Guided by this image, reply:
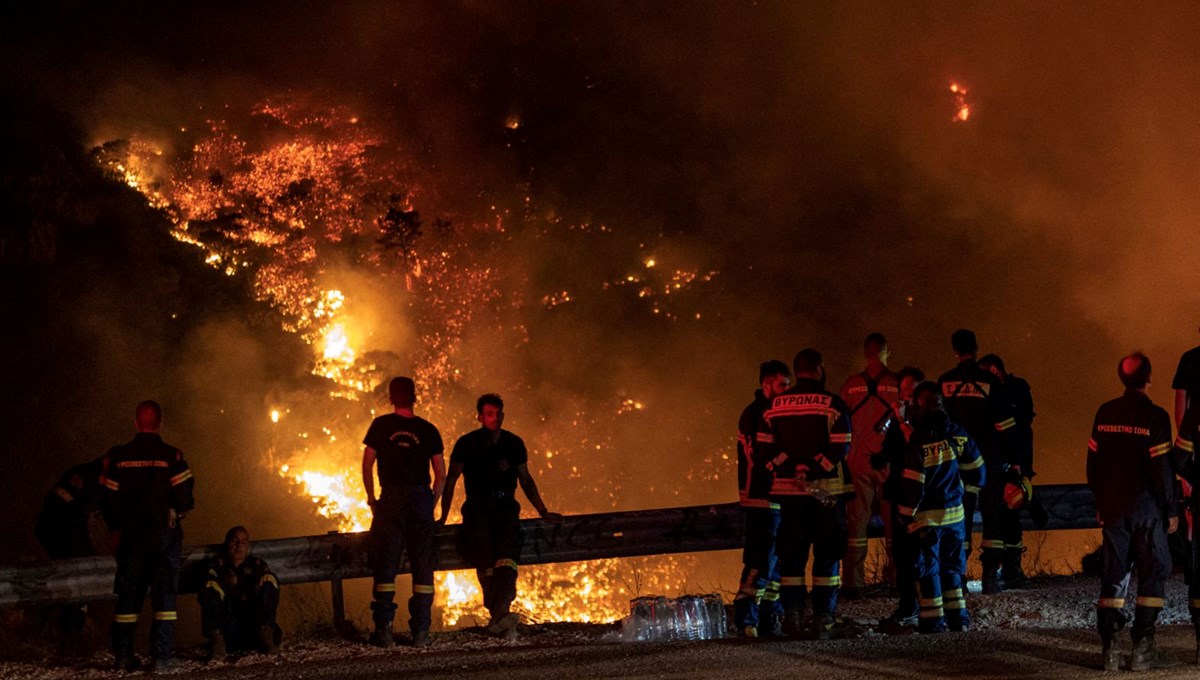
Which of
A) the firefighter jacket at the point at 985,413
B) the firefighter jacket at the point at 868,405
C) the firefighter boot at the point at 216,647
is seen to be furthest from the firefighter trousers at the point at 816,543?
the firefighter boot at the point at 216,647

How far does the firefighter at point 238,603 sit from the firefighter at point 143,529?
265mm

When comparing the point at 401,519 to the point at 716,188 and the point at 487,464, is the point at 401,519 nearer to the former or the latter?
the point at 487,464

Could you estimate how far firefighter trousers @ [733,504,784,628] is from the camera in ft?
29.2

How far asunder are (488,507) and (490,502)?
4 cm

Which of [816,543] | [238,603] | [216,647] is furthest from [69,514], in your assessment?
[816,543]

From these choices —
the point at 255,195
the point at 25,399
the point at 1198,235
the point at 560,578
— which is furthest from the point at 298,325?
the point at 1198,235

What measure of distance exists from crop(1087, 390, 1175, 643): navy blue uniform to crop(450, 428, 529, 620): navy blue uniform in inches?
160

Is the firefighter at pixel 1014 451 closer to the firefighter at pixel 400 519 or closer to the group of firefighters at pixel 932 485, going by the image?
the group of firefighters at pixel 932 485

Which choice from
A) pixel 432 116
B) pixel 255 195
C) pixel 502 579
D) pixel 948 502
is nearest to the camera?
pixel 948 502

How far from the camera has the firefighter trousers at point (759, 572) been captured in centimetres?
891

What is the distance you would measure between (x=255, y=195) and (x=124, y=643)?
1049cm

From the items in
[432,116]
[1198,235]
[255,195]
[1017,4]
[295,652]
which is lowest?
[295,652]

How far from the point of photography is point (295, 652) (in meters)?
9.03

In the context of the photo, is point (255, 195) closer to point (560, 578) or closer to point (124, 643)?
point (560, 578)
